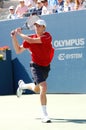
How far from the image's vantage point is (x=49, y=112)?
370 inches

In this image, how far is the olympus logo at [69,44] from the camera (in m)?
13.1

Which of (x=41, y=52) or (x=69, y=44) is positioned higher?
(x=41, y=52)

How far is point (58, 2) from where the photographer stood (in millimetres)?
14555

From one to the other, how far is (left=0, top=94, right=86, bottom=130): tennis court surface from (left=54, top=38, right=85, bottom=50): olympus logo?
5.54 feet

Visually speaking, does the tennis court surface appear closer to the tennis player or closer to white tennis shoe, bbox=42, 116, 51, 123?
white tennis shoe, bbox=42, 116, 51, 123

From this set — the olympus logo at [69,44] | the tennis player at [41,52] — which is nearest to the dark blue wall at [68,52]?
the olympus logo at [69,44]

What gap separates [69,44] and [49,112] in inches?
169

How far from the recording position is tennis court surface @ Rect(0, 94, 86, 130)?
302 inches

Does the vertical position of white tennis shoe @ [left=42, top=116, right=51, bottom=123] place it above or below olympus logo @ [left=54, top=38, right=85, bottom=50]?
below

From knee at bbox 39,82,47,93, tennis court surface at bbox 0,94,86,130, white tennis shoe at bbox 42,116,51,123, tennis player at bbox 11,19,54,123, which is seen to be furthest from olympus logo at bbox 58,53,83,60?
white tennis shoe at bbox 42,116,51,123

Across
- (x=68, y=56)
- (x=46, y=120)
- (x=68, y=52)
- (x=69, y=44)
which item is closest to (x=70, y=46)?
(x=69, y=44)

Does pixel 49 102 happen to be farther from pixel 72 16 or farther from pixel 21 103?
pixel 72 16

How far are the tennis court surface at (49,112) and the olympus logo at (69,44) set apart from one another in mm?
1688

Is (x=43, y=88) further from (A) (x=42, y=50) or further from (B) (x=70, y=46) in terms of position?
(B) (x=70, y=46)
